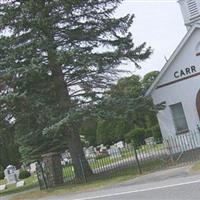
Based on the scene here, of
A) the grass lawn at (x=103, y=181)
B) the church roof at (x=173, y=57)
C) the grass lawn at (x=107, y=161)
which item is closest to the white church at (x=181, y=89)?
the church roof at (x=173, y=57)

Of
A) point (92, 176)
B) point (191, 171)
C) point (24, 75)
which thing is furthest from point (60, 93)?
point (191, 171)

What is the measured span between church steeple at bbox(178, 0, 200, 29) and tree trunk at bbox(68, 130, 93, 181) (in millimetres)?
12888

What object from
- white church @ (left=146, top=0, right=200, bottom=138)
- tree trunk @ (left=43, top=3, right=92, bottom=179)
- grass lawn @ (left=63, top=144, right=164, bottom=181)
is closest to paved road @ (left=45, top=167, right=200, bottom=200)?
tree trunk @ (left=43, top=3, right=92, bottom=179)

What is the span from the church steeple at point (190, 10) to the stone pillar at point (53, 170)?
14.0 meters

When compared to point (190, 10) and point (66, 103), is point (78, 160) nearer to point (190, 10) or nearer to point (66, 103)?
point (66, 103)

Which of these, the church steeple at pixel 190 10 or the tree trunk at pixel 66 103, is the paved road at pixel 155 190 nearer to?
the tree trunk at pixel 66 103

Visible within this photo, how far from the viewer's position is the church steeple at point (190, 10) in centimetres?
3516

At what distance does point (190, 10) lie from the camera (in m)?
35.7

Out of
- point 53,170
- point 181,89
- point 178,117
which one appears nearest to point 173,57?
point 181,89

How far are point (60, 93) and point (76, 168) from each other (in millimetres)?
3541

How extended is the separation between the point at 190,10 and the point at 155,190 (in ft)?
73.7

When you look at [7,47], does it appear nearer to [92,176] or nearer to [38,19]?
[38,19]

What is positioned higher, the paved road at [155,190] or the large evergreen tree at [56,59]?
the large evergreen tree at [56,59]

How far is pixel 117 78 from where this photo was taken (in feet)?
87.6
